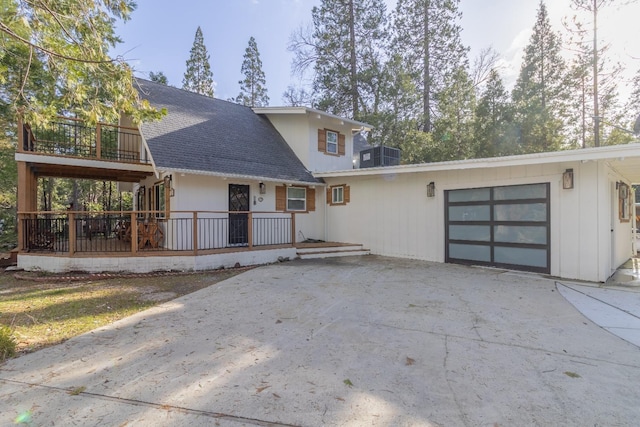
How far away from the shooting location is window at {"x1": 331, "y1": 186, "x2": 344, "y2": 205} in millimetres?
11156

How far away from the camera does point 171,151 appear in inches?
322

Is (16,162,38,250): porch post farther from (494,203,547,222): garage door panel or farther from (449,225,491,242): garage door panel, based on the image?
(494,203,547,222): garage door panel

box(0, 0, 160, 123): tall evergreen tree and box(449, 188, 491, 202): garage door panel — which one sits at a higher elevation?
box(0, 0, 160, 123): tall evergreen tree

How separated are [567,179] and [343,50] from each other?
596 inches

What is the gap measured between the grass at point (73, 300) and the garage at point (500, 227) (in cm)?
593

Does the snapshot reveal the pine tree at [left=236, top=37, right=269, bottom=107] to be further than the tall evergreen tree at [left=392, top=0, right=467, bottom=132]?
Yes

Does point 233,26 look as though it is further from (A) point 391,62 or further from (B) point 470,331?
(B) point 470,331

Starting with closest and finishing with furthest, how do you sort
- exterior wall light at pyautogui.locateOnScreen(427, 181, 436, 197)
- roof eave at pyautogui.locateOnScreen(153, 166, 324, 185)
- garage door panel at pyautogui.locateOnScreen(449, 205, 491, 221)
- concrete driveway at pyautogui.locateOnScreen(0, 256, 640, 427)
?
1. concrete driveway at pyautogui.locateOnScreen(0, 256, 640, 427)
2. roof eave at pyautogui.locateOnScreen(153, 166, 324, 185)
3. garage door panel at pyautogui.locateOnScreen(449, 205, 491, 221)
4. exterior wall light at pyautogui.locateOnScreen(427, 181, 436, 197)

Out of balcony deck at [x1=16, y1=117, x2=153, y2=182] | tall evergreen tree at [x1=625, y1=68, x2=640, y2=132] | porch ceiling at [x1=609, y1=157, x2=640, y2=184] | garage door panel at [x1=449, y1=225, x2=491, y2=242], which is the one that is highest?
tall evergreen tree at [x1=625, y1=68, x2=640, y2=132]

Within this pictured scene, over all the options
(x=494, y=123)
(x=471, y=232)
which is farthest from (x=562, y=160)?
(x=494, y=123)

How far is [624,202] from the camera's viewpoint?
866 cm

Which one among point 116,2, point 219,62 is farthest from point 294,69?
point 116,2

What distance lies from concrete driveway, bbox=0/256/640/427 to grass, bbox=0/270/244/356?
407 millimetres

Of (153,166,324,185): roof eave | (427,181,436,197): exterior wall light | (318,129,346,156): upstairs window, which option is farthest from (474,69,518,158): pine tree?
(153,166,324,185): roof eave
